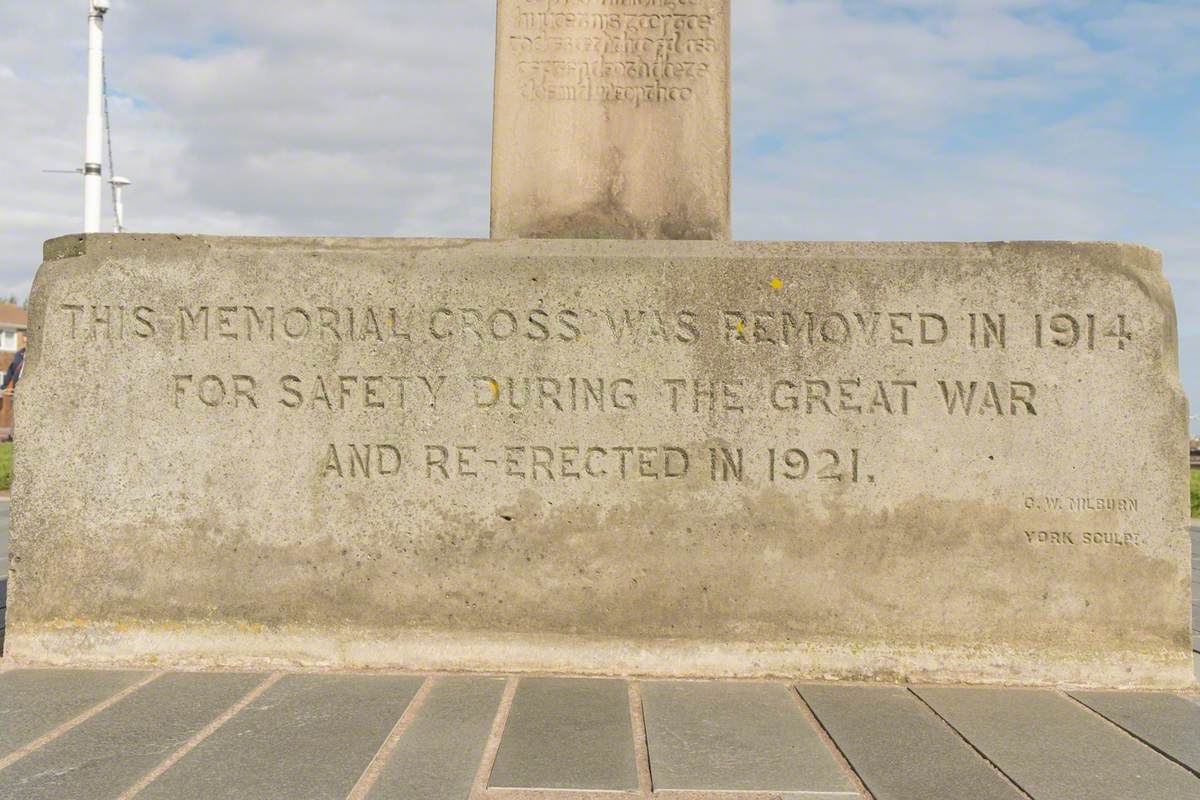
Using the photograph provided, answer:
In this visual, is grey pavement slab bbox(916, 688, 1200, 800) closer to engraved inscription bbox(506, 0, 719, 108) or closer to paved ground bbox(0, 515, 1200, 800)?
paved ground bbox(0, 515, 1200, 800)

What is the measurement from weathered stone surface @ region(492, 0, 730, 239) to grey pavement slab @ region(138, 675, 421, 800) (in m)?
2.02

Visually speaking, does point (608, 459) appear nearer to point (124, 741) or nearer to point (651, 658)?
point (651, 658)

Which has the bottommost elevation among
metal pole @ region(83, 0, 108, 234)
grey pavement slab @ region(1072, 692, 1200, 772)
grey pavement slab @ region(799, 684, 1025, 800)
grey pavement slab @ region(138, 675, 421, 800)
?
grey pavement slab @ region(1072, 692, 1200, 772)

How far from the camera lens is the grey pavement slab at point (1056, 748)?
2473 mm

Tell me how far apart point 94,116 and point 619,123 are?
10.0 meters

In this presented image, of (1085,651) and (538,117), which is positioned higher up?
(538,117)

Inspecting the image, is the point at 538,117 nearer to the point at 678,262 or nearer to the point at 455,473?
the point at 678,262

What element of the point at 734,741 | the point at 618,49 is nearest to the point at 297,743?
the point at 734,741

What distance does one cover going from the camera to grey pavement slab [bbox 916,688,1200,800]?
2.47m

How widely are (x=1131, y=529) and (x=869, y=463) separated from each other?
1.01 m

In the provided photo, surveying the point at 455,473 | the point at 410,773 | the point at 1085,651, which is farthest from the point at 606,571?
the point at 1085,651

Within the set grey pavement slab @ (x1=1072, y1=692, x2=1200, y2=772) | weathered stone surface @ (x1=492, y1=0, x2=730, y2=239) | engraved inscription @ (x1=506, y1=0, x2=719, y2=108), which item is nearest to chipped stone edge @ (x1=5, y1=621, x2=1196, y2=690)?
grey pavement slab @ (x1=1072, y1=692, x2=1200, y2=772)

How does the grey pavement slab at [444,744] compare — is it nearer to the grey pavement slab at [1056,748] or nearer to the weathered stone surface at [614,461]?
the weathered stone surface at [614,461]

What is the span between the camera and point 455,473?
3.55 metres
